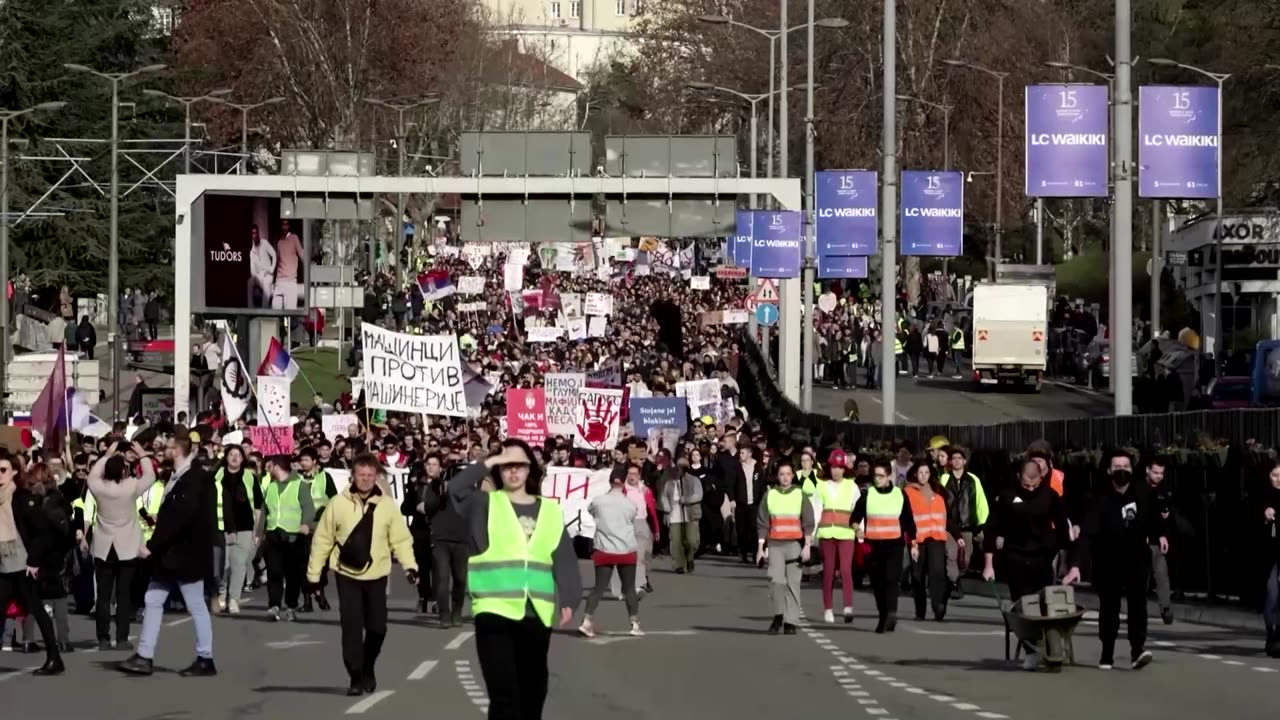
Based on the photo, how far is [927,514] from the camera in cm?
2477

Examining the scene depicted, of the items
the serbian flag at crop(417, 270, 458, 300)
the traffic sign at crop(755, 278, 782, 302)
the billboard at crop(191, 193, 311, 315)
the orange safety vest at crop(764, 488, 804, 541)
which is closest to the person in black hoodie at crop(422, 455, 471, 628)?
the orange safety vest at crop(764, 488, 804, 541)

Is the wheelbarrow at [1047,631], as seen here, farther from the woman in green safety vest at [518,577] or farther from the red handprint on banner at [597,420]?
the red handprint on banner at [597,420]

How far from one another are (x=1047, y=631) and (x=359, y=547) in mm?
4816

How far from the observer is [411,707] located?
16.4 metres

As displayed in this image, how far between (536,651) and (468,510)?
0.76 metres

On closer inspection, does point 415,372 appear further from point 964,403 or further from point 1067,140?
point 964,403

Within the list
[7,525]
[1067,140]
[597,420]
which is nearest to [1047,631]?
[7,525]

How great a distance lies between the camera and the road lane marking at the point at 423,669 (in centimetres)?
1886

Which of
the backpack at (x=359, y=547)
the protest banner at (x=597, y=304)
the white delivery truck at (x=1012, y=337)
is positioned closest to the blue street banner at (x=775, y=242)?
the white delivery truck at (x=1012, y=337)

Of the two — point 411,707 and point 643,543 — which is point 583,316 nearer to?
point 643,543

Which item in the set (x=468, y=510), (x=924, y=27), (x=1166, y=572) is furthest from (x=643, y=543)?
(x=924, y=27)

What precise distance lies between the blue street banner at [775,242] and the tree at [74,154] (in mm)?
29503

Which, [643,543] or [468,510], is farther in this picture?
[643,543]

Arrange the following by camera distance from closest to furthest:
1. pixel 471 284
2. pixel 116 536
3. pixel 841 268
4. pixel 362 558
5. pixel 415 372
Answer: pixel 362 558, pixel 116 536, pixel 415 372, pixel 841 268, pixel 471 284
